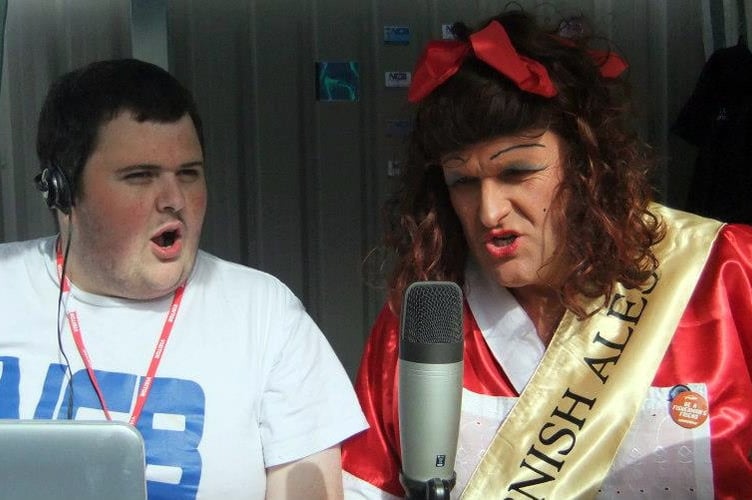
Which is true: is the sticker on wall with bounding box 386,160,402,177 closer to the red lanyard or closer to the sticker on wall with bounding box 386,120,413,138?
the sticker on wall with bounding box 386,120,413,138

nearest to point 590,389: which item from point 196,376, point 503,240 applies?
point 503,240

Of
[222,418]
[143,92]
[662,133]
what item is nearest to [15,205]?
[143,92]

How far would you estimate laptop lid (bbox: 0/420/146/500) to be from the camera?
3.12 ft

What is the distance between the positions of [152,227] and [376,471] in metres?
0.70

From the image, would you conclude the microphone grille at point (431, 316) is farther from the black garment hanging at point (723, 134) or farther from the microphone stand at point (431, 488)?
the black garment hanging at point (723, 134)

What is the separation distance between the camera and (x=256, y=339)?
5.91 feet

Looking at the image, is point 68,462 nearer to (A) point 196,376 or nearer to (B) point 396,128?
(A) point 196,376

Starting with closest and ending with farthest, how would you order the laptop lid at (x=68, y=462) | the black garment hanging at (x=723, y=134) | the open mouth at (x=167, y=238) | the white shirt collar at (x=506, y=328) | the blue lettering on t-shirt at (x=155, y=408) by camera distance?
the laptop lid at (x=68, y=462), the blue lettering on t-shirt at (x=155, y=408), the open mouth at (x=167, y=238), the white shirt collar at (x=506, y=328), the black garment hanging at (x=723, y=134)

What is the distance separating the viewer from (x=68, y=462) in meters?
0.96

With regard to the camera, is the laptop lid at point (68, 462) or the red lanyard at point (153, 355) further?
the red lanyard at point (153, 355)

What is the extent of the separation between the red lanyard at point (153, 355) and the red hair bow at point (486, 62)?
67 centimetres

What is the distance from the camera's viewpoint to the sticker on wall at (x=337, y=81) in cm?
364

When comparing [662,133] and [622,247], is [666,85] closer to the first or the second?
[662,133]

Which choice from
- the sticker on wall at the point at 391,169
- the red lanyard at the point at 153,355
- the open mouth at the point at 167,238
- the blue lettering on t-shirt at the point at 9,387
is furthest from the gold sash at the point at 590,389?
the sticker on wall at the point at 391,169
